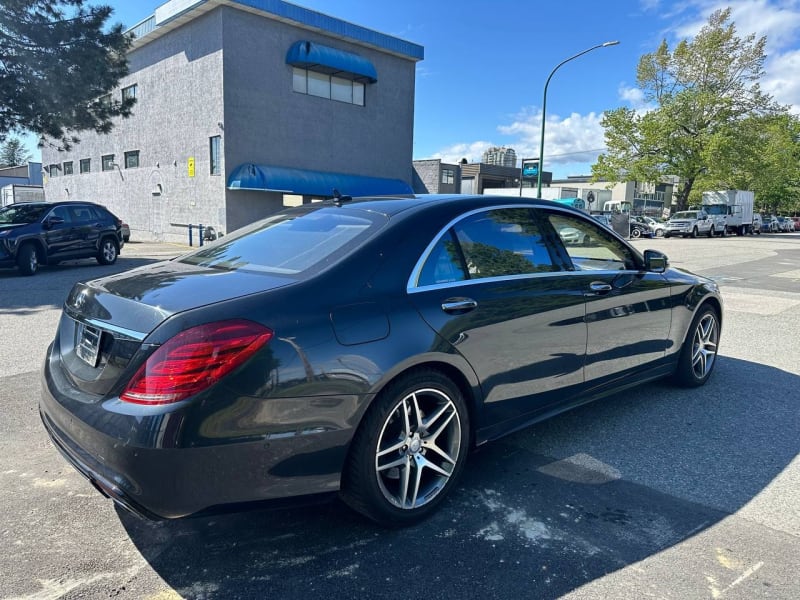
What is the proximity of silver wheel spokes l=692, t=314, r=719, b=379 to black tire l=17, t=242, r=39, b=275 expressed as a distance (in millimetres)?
12524

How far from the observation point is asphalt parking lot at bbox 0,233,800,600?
91.4 inches

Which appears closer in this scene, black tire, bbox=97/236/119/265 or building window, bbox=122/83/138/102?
black tire, bbox=97/236/119/265

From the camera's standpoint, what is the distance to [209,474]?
7.07 feet

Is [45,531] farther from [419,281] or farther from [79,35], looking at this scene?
[79,35]

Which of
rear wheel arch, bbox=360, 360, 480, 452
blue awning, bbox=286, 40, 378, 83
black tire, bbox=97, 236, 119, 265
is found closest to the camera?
rear wheel arch, bbox=360, 360, 480, 452

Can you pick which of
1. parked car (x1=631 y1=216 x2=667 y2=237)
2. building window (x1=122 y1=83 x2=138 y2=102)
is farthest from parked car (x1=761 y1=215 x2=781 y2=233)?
building window (x1=122 y1=83 x2=138 y2=102)

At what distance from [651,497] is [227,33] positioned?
23.9 metres

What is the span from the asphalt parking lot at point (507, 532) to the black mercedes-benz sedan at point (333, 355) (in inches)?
11.7

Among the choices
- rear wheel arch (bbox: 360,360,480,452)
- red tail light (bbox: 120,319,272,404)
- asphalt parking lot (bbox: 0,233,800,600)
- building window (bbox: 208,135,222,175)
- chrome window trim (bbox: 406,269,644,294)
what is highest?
building window (bbox: 208,135,222,175)

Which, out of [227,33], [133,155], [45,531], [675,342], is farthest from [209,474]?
[133,155]

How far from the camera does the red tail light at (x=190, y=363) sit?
6.95 feet

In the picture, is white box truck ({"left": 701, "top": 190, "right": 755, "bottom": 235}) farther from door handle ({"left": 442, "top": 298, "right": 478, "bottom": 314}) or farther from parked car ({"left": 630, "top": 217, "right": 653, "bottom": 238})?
door handle ({"left": 442, "top": 298, "right": 478, "bottom": 314})

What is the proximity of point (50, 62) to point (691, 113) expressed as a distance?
136 feet

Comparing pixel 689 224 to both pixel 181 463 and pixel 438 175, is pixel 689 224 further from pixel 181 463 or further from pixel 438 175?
pixel 181 463
